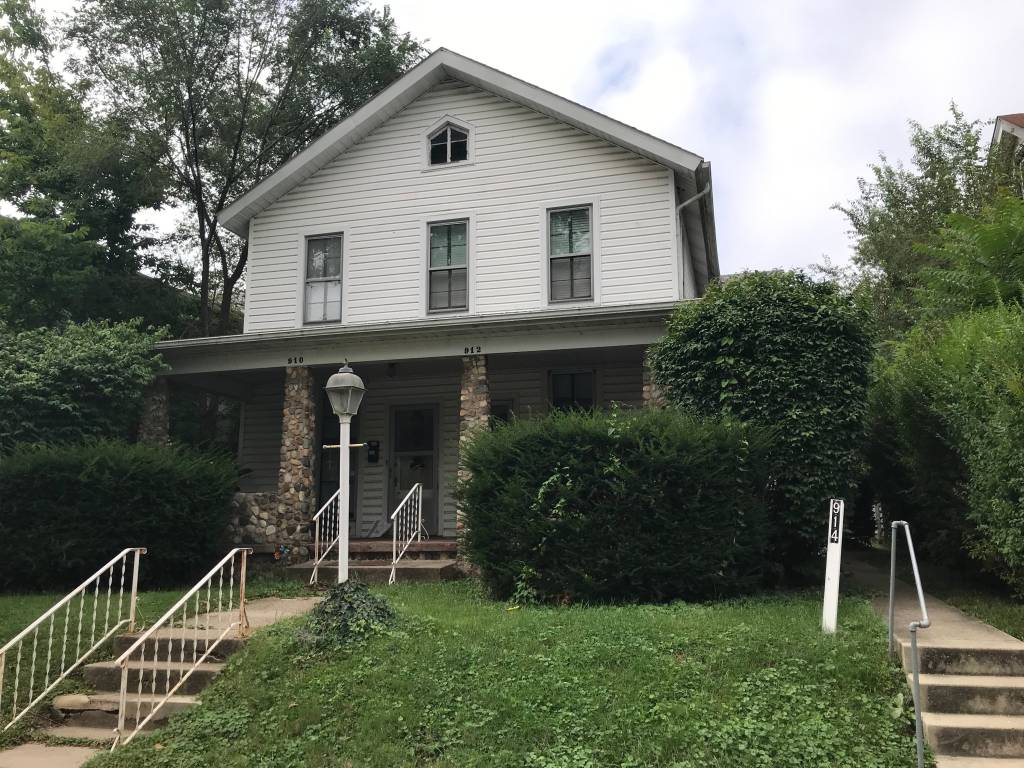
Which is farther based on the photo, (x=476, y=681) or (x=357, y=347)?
(x=357, y=347)

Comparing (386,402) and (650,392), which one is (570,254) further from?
(386,402)

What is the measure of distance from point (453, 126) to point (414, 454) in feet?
21.1

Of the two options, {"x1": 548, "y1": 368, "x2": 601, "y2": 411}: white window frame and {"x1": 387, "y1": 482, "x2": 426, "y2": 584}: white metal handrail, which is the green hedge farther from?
{"x1": 548, "y1": 368, "x2": 601, "y2": 411}: white window frame

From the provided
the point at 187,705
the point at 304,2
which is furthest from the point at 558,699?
the point at 304,2

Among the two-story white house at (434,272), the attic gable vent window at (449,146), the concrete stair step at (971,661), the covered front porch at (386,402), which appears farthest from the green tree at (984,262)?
the attic gable vent window at (449,146)

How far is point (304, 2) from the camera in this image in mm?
23125

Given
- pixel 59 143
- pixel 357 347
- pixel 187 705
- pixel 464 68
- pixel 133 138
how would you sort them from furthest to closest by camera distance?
1. pixel 133 138
2. pixel 59 143
3. pixel 464 68
4. pixel 357 347
5. pixel 187 705

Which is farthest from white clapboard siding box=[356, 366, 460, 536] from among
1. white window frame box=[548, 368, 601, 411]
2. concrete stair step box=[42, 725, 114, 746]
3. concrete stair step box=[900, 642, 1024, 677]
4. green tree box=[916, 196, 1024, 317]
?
concrete stair step box=[900, 642, 1024, 677]

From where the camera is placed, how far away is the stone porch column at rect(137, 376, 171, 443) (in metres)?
14.8

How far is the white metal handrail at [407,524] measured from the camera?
12625 mm

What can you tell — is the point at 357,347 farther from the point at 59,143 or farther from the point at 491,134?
the point at 59,143

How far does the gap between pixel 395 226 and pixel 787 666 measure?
38.6ft

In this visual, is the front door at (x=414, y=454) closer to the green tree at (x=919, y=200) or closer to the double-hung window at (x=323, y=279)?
the double-hung window at (x=323, y=279)

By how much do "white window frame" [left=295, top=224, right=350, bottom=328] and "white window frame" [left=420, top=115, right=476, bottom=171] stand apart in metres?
2.12
